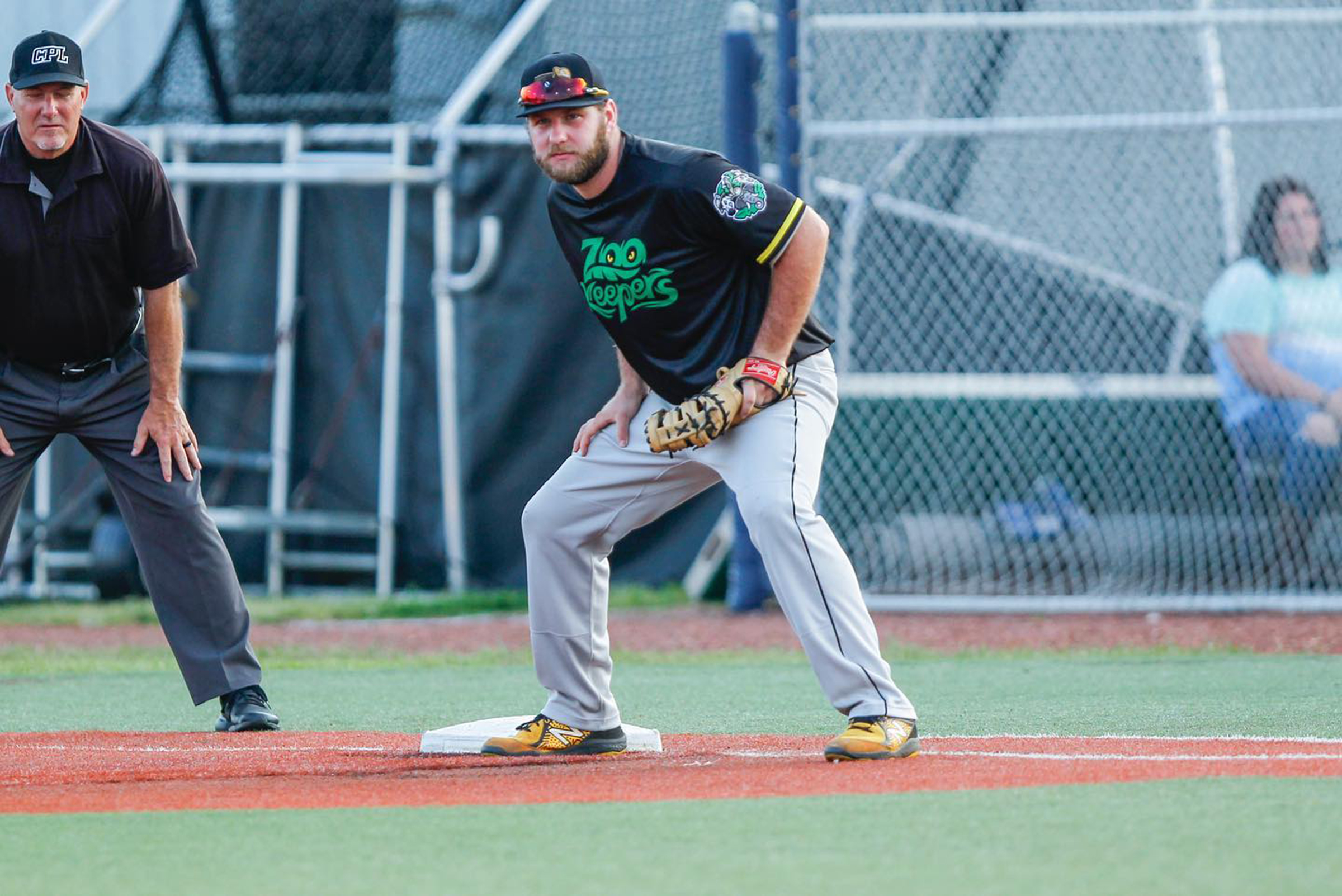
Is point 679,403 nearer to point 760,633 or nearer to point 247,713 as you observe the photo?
point 247,713

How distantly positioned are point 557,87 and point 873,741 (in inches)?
76.0

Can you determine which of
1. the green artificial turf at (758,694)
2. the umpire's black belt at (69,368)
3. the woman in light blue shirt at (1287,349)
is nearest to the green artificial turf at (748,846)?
the green artificial turf at (758,694)

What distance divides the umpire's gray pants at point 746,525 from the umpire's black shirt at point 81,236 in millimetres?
1589

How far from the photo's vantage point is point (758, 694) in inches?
281

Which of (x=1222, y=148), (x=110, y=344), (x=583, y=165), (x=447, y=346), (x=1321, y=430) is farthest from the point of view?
(x=447, y=346)

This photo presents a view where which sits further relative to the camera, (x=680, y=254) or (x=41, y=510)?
(x=41, y=510)

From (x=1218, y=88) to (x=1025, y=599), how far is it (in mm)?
3314

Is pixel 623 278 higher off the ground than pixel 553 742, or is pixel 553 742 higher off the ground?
pixel 623 278

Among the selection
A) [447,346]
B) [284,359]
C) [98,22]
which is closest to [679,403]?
[447,346]

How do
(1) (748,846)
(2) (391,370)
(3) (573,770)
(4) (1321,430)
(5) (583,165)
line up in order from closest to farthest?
(1) (748,846) → (3) (573,770) → (5) (583,165) → (4) (1321,430) → (2) (391,370)

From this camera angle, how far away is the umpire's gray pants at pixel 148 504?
6098mm

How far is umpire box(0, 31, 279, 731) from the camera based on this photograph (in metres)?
5.91

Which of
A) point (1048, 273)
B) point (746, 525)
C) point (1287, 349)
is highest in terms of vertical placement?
point (1048, 273)

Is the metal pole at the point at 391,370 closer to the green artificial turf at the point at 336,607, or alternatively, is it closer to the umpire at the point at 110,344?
the green artificial turf at the point at 336,607
